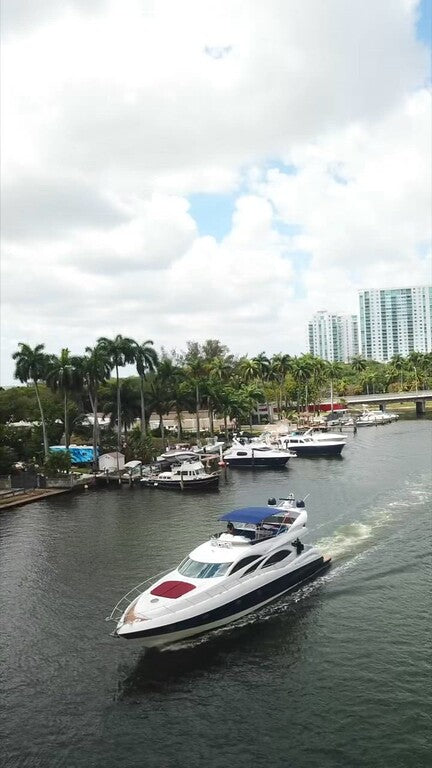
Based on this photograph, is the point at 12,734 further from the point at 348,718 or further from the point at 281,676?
the point at 348,718

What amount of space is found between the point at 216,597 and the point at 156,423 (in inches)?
4206

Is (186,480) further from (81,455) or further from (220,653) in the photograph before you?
(220,653)

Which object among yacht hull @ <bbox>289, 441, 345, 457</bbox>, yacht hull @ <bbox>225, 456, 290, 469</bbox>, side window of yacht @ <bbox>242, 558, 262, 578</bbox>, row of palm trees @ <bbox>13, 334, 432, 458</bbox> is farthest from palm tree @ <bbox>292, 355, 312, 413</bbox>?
side window of yacht @ <bbox>242, 558, 262, 578</bbox>

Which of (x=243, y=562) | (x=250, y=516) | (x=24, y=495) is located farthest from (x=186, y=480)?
(x=243, y=562)

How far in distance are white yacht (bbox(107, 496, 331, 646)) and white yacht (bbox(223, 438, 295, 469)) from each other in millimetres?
46358

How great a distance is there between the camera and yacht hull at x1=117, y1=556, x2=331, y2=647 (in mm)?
24734

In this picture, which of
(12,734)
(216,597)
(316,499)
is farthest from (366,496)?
(12,734)

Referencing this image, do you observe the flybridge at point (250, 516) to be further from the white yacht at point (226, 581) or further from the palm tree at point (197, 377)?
the palm tree at point (197, 377)

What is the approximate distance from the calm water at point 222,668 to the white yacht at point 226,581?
0.85 metres

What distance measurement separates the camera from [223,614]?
1069 inches

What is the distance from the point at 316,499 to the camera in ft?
185

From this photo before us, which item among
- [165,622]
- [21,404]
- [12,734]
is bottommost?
[12,734]

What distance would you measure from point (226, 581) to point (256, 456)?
55.6 metres

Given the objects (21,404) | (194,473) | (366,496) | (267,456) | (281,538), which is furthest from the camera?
(21,404)
